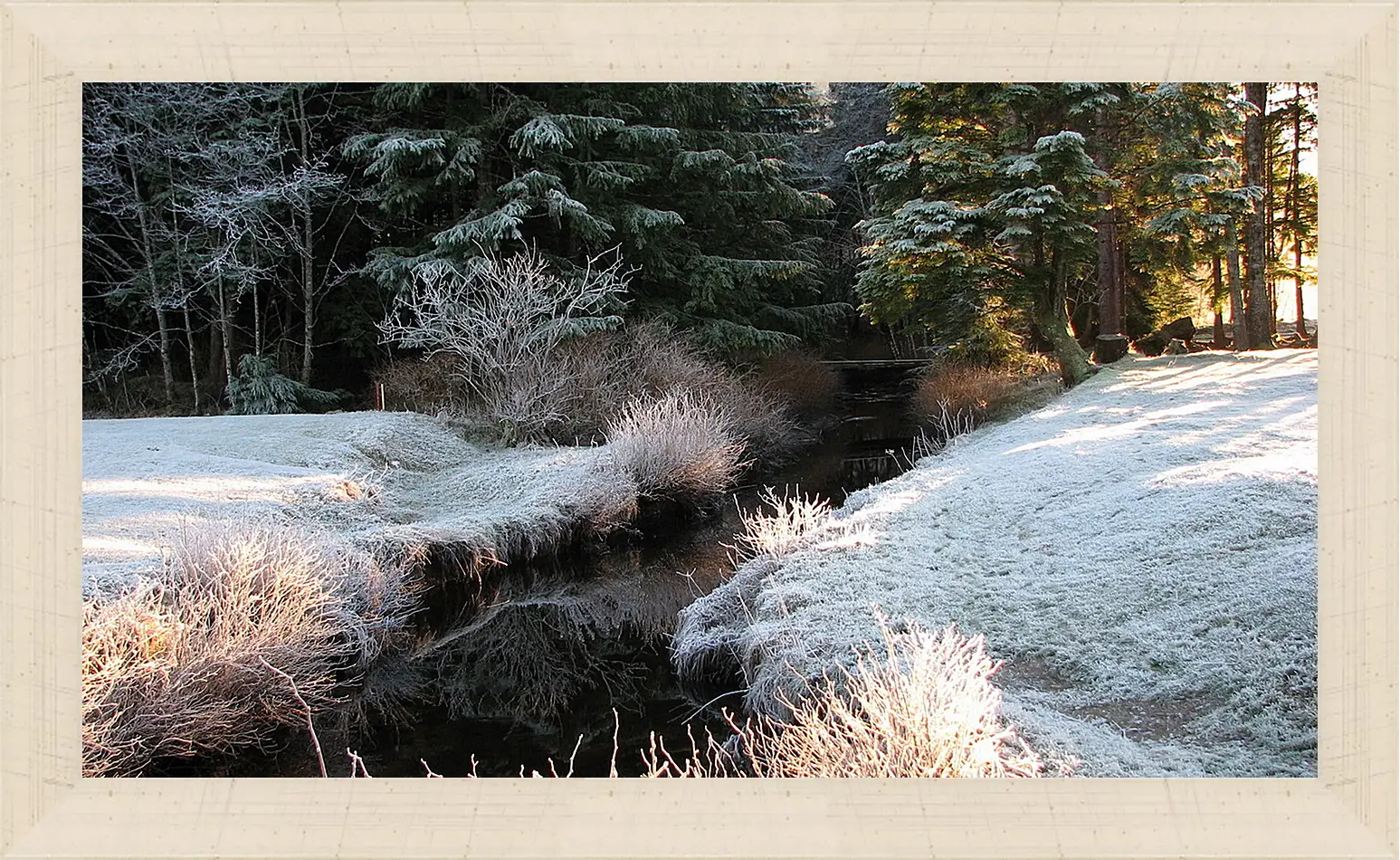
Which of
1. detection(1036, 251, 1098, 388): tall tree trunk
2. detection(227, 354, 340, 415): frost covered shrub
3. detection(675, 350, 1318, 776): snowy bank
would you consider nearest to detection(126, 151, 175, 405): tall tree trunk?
detection(227, 354, 340, 415): frost covered shrub

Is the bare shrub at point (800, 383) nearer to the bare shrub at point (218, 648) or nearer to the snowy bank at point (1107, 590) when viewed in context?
the snowy bank at point (1107, 590)

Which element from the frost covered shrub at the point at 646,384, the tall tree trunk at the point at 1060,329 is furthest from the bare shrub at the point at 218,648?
the tall tree trunk at the point at 1060,329

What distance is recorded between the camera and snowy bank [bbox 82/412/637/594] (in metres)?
6.04

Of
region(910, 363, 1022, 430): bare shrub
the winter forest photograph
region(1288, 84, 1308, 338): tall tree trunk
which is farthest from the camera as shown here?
region(910, 363, 1022, 430): bare shrub

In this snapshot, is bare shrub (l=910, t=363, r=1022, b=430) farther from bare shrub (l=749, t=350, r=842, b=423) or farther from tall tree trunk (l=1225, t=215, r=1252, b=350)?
tall tree trunk (l=1225, t=215, r=1252, b=350)

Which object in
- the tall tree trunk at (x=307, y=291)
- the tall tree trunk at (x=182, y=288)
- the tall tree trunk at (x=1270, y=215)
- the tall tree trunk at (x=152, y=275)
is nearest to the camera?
the tall tree trunk at (x=1270, y=215)

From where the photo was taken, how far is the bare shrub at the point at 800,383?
13.8 m

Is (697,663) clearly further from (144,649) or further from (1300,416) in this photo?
(1300,416)

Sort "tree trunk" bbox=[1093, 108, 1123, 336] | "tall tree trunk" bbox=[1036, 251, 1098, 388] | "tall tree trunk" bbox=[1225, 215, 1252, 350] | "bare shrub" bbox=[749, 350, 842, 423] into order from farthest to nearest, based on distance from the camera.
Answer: "bare shrub" bbox=[749, 350, 842, 423]
"tree trunk" bbox=[1093, 108, 1123, 336]
"tall tree trunk" bbox=[1036, 251, 1098, 388]
"tall tree trunk" bbox=[1225, 215, 1252, 350]

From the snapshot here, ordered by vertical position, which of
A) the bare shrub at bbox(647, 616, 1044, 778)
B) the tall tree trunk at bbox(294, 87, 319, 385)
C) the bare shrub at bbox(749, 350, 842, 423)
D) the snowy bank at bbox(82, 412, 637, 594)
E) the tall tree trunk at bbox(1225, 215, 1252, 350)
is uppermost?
the tall tree trunk at bbox(294, 87, 319, 385)

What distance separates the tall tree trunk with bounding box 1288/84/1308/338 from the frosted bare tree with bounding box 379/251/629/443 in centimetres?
633

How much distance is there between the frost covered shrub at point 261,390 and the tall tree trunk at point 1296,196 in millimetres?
10707

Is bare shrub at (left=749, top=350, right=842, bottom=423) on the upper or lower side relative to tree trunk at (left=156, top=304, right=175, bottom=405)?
lower
